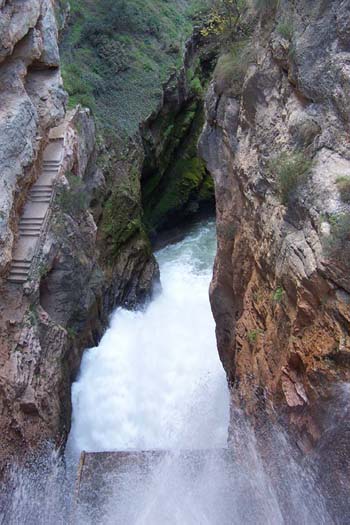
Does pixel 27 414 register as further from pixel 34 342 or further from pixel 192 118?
pixel 192 118

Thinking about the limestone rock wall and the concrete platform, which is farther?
the limestone rock wall

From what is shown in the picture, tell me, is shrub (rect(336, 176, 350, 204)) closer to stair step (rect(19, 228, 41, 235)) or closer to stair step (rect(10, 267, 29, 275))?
stair step (rect(10, 267, 29, 275))

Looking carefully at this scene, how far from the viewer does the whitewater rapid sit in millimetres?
12672

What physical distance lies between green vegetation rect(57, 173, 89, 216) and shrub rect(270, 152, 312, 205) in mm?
6657

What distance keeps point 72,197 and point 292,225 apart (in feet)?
23.4

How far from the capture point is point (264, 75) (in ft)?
29.5

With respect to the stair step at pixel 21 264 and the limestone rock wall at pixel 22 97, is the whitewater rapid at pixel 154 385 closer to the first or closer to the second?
the stair step at pixel 21 264

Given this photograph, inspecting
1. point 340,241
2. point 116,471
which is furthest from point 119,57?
point 340,241

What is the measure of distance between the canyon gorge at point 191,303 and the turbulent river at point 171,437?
43mm

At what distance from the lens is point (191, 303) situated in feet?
61.5

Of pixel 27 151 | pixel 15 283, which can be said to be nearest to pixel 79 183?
pixel 27 151

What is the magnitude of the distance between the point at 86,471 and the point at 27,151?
694cm

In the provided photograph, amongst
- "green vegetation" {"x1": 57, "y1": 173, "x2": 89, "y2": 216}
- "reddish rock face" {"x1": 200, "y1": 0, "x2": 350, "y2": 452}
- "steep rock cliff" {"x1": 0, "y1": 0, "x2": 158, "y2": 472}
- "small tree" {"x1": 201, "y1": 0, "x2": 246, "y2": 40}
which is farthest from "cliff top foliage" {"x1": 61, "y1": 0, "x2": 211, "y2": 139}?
"reddish rock face" {"x1": 200, "y1": 0, "x2": 350, "y2": 452}

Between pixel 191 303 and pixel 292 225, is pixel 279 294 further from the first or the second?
pixel 191 303
